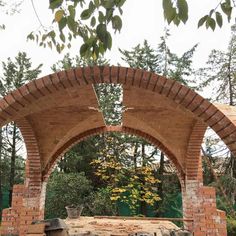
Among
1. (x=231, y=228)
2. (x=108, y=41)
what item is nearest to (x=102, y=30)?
(x=108, y=41)

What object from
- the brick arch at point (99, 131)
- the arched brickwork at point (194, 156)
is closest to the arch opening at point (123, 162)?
the brick arch at point (99, 131)

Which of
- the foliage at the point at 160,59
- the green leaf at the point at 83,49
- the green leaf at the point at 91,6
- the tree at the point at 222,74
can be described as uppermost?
the foliage at the point at 160,59

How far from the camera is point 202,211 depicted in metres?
6.77

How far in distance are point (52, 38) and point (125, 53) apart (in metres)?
13.8

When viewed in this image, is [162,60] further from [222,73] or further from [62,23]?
[62,23]

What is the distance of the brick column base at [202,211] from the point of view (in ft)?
20.9

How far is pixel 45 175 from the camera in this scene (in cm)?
736

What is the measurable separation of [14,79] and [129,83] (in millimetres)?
14774

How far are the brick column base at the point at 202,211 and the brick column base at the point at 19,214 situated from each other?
3583 millimetres

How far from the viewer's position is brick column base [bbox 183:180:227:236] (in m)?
6.36

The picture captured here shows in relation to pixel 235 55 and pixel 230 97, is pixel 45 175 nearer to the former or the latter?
pixel 230 97

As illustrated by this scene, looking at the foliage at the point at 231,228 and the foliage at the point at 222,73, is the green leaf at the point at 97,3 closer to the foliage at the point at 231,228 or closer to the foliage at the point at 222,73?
the foliage at the point at 231,228

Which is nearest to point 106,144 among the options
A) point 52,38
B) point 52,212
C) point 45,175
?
point 52,212

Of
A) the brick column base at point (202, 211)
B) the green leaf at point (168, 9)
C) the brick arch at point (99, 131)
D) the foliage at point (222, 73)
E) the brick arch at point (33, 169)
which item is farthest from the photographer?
the foliage at point (222, 73)
